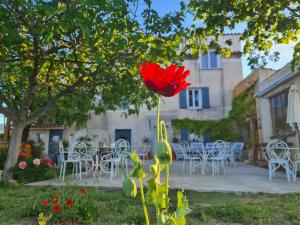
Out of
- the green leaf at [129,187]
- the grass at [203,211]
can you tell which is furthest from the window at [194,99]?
the green leaf at [129,187]

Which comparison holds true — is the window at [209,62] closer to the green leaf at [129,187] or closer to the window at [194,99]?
the window at [194,99]

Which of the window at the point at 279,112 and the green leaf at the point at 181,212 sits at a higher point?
the window at the point at 279,112

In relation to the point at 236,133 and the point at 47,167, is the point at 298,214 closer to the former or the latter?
the point at 47,167

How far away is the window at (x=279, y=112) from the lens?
987 centimetres

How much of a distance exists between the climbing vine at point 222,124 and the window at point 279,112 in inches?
181

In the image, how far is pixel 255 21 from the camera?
6.67 metres

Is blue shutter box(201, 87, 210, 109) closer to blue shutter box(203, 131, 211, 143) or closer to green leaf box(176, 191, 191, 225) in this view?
blue shutter box(203, 131, 211, 143)

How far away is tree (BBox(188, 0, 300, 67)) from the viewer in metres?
6.06

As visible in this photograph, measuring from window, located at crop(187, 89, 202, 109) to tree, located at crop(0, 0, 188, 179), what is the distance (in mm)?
10272

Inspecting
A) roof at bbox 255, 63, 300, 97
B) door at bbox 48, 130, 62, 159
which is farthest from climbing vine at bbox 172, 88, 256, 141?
door at bbox 48, 130, 62, 159

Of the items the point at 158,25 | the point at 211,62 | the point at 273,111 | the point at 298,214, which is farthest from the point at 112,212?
the point at 211,62

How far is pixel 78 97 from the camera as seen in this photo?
789 cm

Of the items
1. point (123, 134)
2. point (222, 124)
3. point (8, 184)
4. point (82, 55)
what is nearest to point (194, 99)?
point (222, 124)

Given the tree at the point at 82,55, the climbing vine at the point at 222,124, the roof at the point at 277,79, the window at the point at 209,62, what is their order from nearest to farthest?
the tree at the point at 82,55 < the roof at the point at 277,79 < the climbing vine at the point at 222,124 < the window at the point at 209,62
